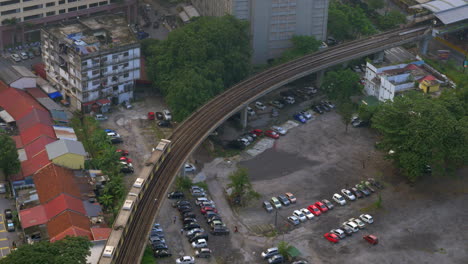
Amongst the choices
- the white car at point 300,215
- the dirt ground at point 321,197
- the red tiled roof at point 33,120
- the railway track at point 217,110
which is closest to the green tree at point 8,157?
the red tiled roof at point 33,120

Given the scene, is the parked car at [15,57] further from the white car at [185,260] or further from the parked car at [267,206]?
the white car at [185,260]

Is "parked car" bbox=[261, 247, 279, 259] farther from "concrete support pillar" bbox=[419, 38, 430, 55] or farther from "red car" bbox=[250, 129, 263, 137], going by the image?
"concrete support pillar" bbox=[419, 38, 430, 55]

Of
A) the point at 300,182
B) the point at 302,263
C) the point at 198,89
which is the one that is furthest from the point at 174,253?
the point at 198,89

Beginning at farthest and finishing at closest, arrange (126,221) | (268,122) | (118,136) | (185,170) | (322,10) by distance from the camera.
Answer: (322,10) → (268,122) → (118,136) → (185,170) → (126,221)

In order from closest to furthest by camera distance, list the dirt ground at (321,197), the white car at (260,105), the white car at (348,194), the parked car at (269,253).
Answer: the parked car at (269,253)
the dirt ground at (321,197)
the white car at (348,194)
the white car at (260,105)

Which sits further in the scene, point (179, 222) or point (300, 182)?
point (300, 182)

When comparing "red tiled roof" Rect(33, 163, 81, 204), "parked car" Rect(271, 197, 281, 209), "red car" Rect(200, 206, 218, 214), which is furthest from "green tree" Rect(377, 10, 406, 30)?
"red tiled roof" Rect(33, 163, 81, 204)

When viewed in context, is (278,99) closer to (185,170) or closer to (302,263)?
(185,170)
